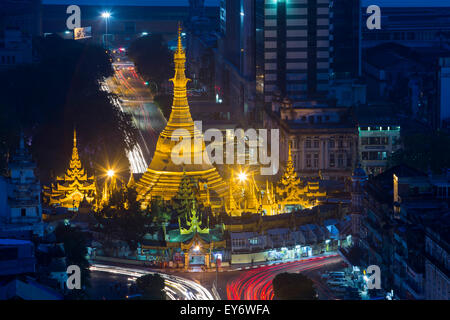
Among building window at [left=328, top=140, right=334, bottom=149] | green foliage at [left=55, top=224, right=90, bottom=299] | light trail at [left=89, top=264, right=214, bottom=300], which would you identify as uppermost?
building window at [left=328, top=140, right=334, bottom=149]

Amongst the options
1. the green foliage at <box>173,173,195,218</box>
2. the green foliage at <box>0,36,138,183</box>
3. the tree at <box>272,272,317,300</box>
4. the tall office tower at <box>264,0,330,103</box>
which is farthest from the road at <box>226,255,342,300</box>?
the tall office tower at <box>264,0,330,103</box>

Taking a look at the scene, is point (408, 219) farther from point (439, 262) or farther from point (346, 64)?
point (346, 64)

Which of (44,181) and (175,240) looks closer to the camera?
(175,240)

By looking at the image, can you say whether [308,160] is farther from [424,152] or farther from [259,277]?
[259,277]

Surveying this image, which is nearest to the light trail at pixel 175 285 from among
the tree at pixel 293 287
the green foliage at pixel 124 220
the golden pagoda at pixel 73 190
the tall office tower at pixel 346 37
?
the green foliage at pixel 124 220

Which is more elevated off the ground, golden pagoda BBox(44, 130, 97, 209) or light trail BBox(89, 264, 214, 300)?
golden pagoda BBox(44, 130, 97, 209)

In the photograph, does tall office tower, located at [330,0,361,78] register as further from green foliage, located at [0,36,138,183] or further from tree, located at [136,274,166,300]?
tree, located at [136,274,166,300]

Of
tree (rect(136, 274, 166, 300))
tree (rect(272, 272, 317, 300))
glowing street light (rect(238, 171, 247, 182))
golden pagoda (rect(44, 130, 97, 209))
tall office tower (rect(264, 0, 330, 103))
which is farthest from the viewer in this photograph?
tall office tower (rect(264, 0, 330, 103))
